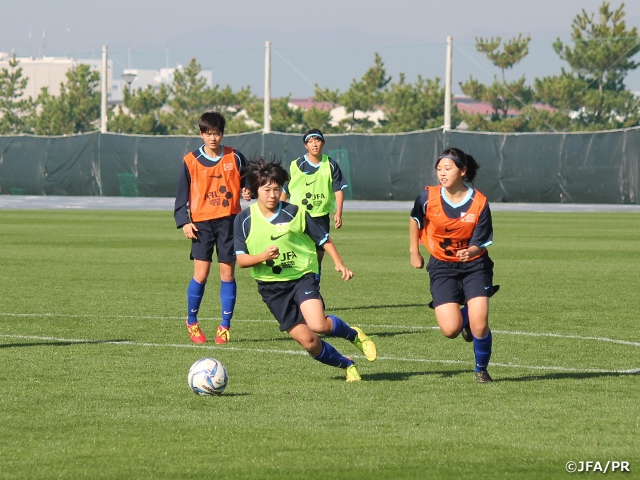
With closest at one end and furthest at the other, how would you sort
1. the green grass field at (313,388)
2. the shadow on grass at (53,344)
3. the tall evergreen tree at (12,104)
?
the green grass field at (313,388)
the shadow on grass at (53,344)
the tall evergreen tree at (12,104)

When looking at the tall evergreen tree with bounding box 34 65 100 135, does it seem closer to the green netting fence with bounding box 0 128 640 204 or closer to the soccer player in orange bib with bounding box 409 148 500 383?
the green netting fence with bounding box 0 128 640 204

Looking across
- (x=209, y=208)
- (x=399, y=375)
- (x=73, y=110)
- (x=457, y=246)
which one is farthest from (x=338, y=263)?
(x=73, y=110)

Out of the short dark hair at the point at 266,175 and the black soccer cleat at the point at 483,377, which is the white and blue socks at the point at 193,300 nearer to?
the short dark hair at the point at 266,175

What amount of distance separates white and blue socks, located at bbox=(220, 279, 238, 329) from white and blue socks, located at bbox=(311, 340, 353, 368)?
7.44ft

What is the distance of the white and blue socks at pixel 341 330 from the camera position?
25.9ft

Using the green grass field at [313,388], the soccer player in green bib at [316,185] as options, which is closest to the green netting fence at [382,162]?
the green grass field at [313,388]

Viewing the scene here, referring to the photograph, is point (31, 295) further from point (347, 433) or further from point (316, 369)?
point (347, 433)

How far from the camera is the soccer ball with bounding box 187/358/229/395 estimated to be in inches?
281

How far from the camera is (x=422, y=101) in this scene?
69.8 meters

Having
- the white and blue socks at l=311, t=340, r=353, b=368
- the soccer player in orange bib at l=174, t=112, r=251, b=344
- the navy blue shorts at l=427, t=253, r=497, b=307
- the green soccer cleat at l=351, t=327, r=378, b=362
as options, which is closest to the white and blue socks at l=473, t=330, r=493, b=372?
the navy blue shorts at l=427, t=253, r=497, b=307

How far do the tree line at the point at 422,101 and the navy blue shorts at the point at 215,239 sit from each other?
136 ft

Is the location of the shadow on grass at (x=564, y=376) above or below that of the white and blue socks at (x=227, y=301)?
below

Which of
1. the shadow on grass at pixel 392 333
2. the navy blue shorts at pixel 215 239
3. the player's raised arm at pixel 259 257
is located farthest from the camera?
the shadow on grass at pixel 392 333

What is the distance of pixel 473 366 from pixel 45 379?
3.05m
